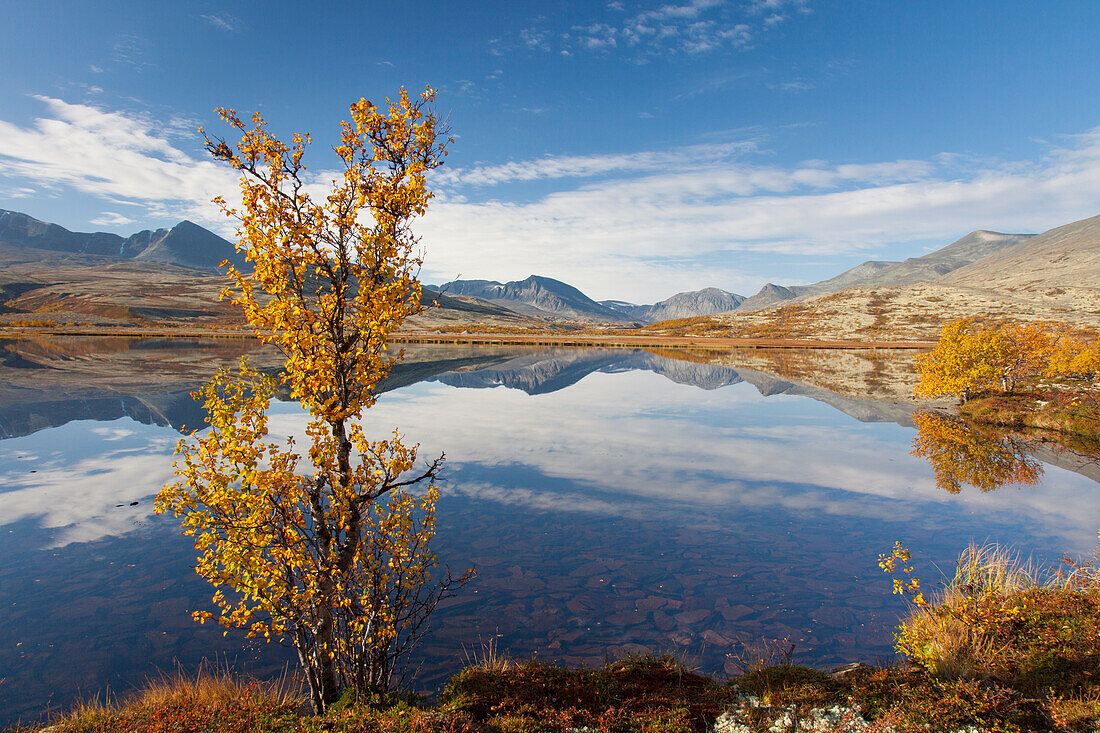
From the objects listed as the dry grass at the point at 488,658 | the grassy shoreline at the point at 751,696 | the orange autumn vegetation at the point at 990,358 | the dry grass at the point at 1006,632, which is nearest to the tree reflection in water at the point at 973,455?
the orange autumn vegetation at the point at 990,358

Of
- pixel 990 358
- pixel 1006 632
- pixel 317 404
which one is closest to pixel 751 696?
pixel 1006 632

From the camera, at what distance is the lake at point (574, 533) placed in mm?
11352

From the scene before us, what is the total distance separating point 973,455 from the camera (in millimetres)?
27938

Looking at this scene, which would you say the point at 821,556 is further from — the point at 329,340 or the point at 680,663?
the point at 329,340

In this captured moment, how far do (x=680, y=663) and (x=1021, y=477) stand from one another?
2387 centimetres

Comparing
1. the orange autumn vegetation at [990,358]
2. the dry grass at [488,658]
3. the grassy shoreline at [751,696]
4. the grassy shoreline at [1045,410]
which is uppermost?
the orange autumn vegetation at [990,358]

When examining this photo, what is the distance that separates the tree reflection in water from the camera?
23.8m

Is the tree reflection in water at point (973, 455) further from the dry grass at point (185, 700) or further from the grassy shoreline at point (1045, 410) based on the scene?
the dry grass at point (185, 700)

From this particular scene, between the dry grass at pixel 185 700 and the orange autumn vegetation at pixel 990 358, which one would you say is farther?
the orange autumn vegetation at pixel 990 358

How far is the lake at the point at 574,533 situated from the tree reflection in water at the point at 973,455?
2.63ft

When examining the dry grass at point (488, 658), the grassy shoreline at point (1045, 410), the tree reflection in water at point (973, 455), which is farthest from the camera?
the grassy shoreline at point (1045, 410)

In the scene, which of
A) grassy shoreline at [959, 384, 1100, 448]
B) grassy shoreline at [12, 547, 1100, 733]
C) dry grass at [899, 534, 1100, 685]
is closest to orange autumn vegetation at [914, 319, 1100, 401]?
grassy shoreline at [959, 384, 1100, 448]

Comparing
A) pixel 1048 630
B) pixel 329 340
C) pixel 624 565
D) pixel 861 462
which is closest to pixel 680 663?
pixel 624 565

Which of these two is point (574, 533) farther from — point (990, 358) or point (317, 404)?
point (990, 358)
